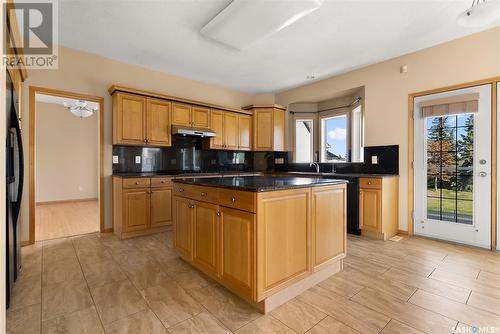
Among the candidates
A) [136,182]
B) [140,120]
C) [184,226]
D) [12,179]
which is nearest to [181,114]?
[140,120]

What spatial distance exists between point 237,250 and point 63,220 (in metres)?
4.34

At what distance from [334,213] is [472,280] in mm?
1339

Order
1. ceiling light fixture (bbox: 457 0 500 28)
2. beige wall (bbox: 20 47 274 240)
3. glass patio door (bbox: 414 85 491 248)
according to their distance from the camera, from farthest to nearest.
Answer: beige wall (bbox: 20 47 274 240) < glass patio door (bbox: 414 85 491 248) < ceiling light fixture (bbox: 457 0 500 28)

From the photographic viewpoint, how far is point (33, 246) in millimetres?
3051

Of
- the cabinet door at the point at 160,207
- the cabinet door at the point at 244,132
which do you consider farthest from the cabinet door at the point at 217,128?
the cabinet door at the point at 160,207

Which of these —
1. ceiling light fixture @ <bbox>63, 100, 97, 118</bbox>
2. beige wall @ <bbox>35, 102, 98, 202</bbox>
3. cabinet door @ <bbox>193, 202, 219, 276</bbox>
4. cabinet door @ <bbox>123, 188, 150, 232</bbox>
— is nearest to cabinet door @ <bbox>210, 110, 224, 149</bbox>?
cabinet door @ <bbox>123, 188, 150, 232</bbox>

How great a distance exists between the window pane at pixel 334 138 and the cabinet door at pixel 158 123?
314 centimetres

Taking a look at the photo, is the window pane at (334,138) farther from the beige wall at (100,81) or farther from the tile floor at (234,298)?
the beige wall at (100,81)

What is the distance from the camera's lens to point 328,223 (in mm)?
2170

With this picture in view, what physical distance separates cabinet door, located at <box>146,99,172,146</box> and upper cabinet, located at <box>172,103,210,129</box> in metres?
0.14

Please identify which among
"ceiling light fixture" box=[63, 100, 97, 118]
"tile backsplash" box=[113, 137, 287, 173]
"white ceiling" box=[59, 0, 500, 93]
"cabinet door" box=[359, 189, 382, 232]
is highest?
"white ceiling" box=[59, 0, 500, 93]

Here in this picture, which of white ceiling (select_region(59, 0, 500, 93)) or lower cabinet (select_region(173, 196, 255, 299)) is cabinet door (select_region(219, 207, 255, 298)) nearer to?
lower cabinet (select_region(173, 196, 255, 299))

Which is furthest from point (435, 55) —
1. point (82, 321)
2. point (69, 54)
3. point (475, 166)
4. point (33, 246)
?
point (33, 246)

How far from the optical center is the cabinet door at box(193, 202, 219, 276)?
1.97 m
